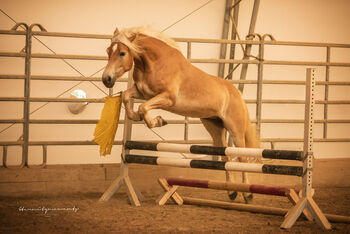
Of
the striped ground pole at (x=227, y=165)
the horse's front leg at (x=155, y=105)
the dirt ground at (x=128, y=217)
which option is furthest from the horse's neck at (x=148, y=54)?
the dirt ground at (x=128, y=217)

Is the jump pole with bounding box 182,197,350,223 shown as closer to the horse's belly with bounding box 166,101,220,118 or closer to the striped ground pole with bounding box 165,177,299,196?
the striped ground pole with bounding box 165,177,299,196

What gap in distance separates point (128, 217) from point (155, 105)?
0.90m

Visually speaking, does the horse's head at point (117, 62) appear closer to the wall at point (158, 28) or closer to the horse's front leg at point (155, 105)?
the horse's front leg at point (155, 105)

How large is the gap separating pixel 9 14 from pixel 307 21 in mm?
4035

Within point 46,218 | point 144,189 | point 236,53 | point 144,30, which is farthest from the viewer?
point 236,53

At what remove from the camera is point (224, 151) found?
12.1ft

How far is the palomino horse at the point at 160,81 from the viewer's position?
12.0 feet

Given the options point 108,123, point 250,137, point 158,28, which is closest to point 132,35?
point 108,123

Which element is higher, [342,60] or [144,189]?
[342,60]

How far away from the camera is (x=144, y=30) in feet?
12.7

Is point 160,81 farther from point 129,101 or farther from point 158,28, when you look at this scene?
point 158,28

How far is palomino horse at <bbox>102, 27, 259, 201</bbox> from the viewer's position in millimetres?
3656

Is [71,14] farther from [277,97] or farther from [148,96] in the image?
[277,97]

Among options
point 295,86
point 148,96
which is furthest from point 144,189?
point 295,86
